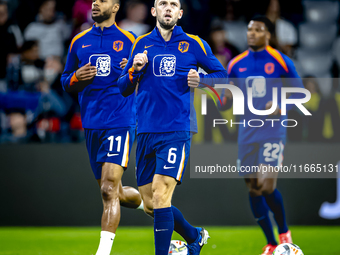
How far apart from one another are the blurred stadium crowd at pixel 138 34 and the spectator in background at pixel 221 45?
0.02m

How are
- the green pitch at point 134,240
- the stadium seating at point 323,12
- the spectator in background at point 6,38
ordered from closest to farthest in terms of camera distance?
the green pitch at point 134,240 → the spectator in background at point 6,38 → the stadium seating at point 323,12

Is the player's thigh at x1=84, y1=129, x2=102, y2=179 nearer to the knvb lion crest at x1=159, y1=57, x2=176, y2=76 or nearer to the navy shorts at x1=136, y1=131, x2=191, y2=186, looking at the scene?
the navy shorts at x1=136, y1=131, x2=191, y2=186

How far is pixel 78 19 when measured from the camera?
27.6ft

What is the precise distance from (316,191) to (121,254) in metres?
3.40

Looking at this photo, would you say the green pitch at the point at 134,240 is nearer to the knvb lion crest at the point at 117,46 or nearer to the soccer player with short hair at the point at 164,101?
the soccer player with short hair at the point at 164,101

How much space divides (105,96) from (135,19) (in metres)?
3.80

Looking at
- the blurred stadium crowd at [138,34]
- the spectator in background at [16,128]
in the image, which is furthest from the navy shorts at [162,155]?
the spectator in background at [16,128]

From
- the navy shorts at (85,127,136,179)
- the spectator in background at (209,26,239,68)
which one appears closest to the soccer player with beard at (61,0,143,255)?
the navy shorts at (85,127,136,179)

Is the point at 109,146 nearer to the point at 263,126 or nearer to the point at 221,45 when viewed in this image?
the point at 263,126

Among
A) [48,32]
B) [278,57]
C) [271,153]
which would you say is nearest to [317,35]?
[278,57]

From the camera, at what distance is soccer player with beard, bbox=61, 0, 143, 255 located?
15.5ft

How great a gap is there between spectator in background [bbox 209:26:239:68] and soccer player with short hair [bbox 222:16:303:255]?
234 cm

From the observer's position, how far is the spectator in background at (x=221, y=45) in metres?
8.16

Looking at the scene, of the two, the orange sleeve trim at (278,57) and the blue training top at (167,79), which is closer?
the blue training top at (167,79)
